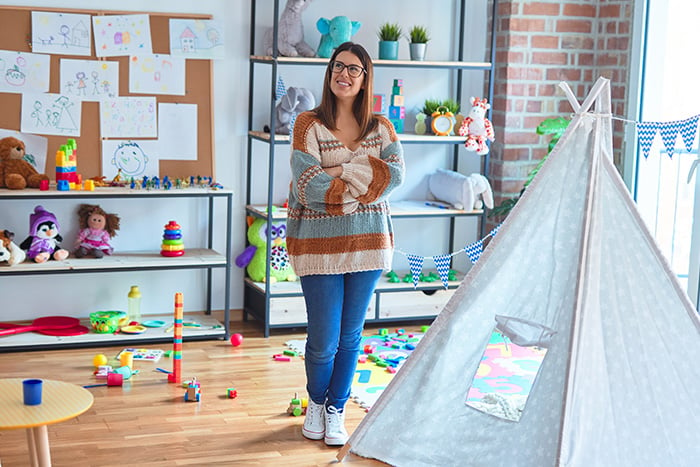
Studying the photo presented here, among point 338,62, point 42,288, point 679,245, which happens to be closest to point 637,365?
point 338,62

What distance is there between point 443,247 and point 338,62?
2.31 meters

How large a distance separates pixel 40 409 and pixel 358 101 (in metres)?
1.38

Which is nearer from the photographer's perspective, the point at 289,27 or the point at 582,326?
the point at 582,326

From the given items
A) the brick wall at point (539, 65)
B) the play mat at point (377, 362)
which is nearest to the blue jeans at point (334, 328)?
the play mat at point (377, 362)

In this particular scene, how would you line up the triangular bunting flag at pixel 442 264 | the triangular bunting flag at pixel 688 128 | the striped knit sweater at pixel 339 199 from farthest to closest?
the triangular bunting flag at pixel 442 264, the triangular bunting flag at pixel 688 128, the striped knit sweater at pixel 339 199

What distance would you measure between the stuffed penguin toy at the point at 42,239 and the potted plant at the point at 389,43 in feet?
5.62

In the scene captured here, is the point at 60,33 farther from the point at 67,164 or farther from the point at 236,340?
the point at 236,340

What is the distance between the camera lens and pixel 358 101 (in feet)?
10.2

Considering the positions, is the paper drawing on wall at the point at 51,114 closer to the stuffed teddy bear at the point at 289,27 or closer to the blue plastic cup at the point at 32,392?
the stuffed teddy bear at the point at 289,27

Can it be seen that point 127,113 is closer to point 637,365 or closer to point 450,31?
point 450,31

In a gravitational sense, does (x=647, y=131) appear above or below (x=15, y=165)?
above

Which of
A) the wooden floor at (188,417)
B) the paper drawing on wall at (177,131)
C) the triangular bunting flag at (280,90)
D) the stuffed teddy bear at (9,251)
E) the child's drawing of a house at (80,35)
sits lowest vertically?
the wooden floor at (188,417)

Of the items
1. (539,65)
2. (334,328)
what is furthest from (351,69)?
(539,65)

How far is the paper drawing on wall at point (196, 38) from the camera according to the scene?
449 cm
